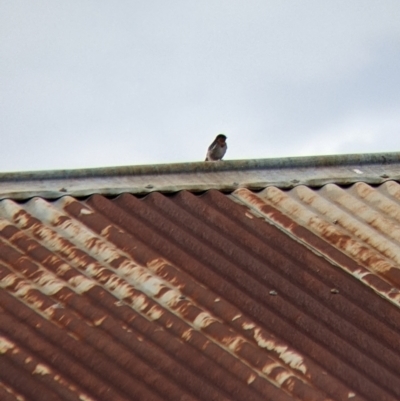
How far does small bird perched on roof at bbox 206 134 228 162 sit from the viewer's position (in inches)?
463

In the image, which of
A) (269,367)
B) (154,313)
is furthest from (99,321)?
(269,367)

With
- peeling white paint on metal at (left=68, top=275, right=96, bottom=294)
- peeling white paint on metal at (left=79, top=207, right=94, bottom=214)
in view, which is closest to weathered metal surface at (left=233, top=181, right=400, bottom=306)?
peeling white paint on metal at (left=79, top=207, right=94, bottom=214)

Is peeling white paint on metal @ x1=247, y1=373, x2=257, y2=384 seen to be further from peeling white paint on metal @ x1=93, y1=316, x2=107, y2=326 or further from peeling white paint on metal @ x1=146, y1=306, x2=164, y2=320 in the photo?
peeling white paint on metal @ x1=93, y1=316, x2=107, y2=326

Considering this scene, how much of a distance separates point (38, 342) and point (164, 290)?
34.9 inches

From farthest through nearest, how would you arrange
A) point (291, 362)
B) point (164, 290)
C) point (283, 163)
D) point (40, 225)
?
point (283, 163) < point (40, 225) < point (164, 290) < point (291, 362)

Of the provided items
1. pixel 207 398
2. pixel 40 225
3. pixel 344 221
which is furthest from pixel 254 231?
pixel 207 398

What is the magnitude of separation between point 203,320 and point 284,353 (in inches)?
19.4

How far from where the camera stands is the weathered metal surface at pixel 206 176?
8172 mm

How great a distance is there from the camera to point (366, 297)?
23.6ft

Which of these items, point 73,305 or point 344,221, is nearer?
point 73,305

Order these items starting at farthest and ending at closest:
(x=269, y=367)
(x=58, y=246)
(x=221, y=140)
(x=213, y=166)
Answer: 1. (x=221, y=140)
2. (x=213, y=166)
3. (x=58, y=246)
4. (x=269, y=367)

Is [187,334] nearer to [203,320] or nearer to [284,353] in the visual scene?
[203,320]

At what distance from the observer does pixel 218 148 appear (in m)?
11.8

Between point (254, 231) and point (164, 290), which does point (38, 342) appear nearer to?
point (164, 290)
